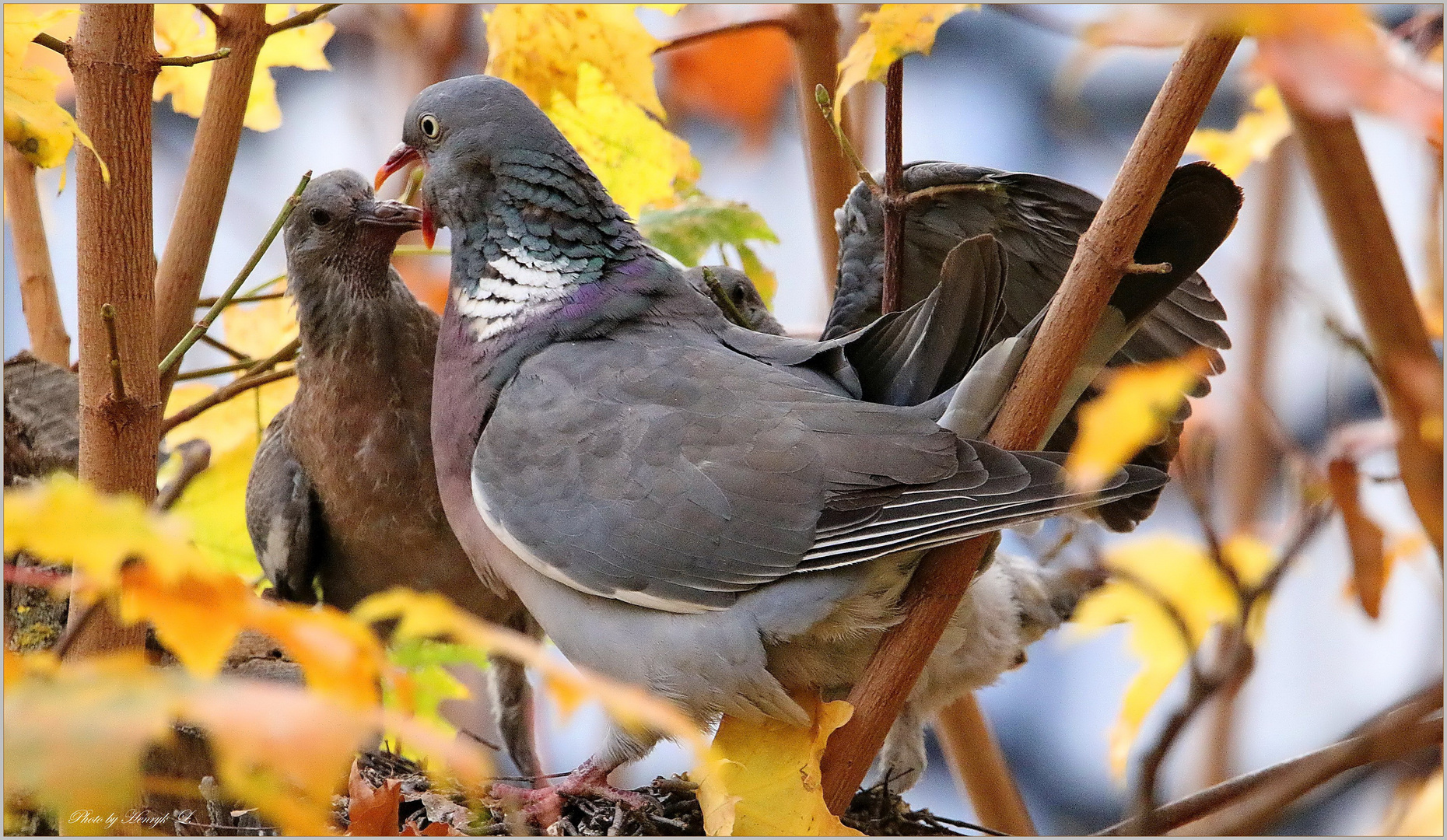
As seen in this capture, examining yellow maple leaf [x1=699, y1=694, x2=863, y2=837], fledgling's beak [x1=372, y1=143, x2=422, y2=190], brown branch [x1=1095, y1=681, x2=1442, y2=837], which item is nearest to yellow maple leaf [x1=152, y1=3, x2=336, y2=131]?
fledgling's beak [x1=372, y1=143, x2=422, y2=190]

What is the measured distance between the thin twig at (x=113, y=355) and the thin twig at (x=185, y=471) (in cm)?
21

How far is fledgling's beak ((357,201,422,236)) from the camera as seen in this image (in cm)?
282

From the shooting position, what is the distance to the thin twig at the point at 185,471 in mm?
2158

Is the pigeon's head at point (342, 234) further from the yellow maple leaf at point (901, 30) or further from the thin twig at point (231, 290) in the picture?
the yellow maple leaf at point (901, 30)

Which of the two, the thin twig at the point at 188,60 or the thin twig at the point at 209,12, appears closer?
the thin twig at the point at 188,60

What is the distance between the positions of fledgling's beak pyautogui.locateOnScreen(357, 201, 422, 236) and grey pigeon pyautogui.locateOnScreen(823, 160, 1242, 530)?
0.94 m

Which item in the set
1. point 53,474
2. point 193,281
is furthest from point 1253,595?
point 53,474

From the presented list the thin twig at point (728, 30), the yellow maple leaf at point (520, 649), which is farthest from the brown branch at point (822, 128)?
the yellow maple leaf at point (520, 649)

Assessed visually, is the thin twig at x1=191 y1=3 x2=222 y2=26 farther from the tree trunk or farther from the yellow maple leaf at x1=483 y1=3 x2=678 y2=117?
the yellow maple leaf at x1=483 y1=3 x2=678 y2=117

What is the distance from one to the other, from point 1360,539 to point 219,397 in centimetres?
201

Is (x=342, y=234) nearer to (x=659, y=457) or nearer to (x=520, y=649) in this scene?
(x=659, y=457)

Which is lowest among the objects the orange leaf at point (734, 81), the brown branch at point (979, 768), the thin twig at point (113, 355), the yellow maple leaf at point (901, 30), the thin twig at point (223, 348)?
the brown branch at point (979, 768)

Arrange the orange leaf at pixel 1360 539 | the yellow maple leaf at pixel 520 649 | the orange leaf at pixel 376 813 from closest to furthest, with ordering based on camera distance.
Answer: the yellow maple leaf at pixel 520 649, the orange leaf at pixel 1360 539, the orange leaf at pixel 376 813

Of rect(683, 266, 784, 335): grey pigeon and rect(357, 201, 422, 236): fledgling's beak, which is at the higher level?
rect(357, 201, 422, 236): fledgling's beak
